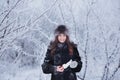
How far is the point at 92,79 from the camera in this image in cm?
944

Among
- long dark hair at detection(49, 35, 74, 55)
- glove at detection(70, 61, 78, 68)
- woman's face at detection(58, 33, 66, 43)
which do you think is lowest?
glove at detection(70, 61, 78, 68)

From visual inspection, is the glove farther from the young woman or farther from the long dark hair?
the long dark hair

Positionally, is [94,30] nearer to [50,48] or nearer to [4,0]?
[4,0]

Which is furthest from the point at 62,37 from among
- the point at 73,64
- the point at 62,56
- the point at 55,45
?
the point at 73,64

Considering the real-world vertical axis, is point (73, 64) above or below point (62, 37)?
below

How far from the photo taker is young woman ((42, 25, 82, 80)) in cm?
386

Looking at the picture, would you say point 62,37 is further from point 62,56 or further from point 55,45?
point 62,56

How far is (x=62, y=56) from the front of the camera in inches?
153

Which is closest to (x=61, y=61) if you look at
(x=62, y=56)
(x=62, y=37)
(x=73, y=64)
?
(x=62, y=56)

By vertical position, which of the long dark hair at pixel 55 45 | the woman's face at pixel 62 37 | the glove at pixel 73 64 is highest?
the woman's face at pixel 62 37

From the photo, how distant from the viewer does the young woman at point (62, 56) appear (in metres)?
3.86

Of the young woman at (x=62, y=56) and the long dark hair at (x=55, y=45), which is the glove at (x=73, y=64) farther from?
the long dark hair at (x=55, y=45)

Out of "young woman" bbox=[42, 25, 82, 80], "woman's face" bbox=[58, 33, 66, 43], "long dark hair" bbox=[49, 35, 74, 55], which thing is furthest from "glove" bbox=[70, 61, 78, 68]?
"woman's face" bbox=[58, 33, 66, 43]

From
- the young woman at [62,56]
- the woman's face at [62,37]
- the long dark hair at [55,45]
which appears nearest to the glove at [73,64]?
the young woman at [62,56]
